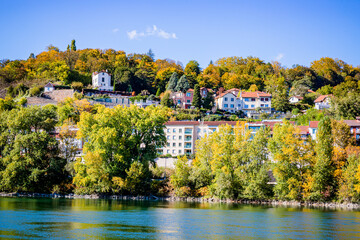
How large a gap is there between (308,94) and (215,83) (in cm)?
2088

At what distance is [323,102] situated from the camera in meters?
83.9

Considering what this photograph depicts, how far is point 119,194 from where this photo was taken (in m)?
45.0

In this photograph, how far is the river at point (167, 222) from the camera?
2394 cm

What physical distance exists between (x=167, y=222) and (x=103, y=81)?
62737 mm

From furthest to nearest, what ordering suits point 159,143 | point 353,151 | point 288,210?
1. point 159,143
2. point 353,151
3. point 288,210

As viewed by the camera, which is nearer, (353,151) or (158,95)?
(353,151)

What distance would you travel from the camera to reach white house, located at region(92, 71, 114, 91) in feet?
286

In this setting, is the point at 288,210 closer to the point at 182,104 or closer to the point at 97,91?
the point at 182,104

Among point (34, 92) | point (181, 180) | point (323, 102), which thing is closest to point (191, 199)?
point (181, 180)

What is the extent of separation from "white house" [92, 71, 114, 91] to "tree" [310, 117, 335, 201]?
5269 centimetres

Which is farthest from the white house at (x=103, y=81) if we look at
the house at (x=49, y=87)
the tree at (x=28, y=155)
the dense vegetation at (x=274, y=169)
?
the dense vegetation at (x=274, y=169)

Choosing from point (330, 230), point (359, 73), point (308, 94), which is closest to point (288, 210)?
point (330, 230)

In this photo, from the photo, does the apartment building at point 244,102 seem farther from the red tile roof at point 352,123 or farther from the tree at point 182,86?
the red tile roof at point 352,123

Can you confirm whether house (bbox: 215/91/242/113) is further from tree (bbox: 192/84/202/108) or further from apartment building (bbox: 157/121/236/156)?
apartment building (bbox: 157/121/236/156)
